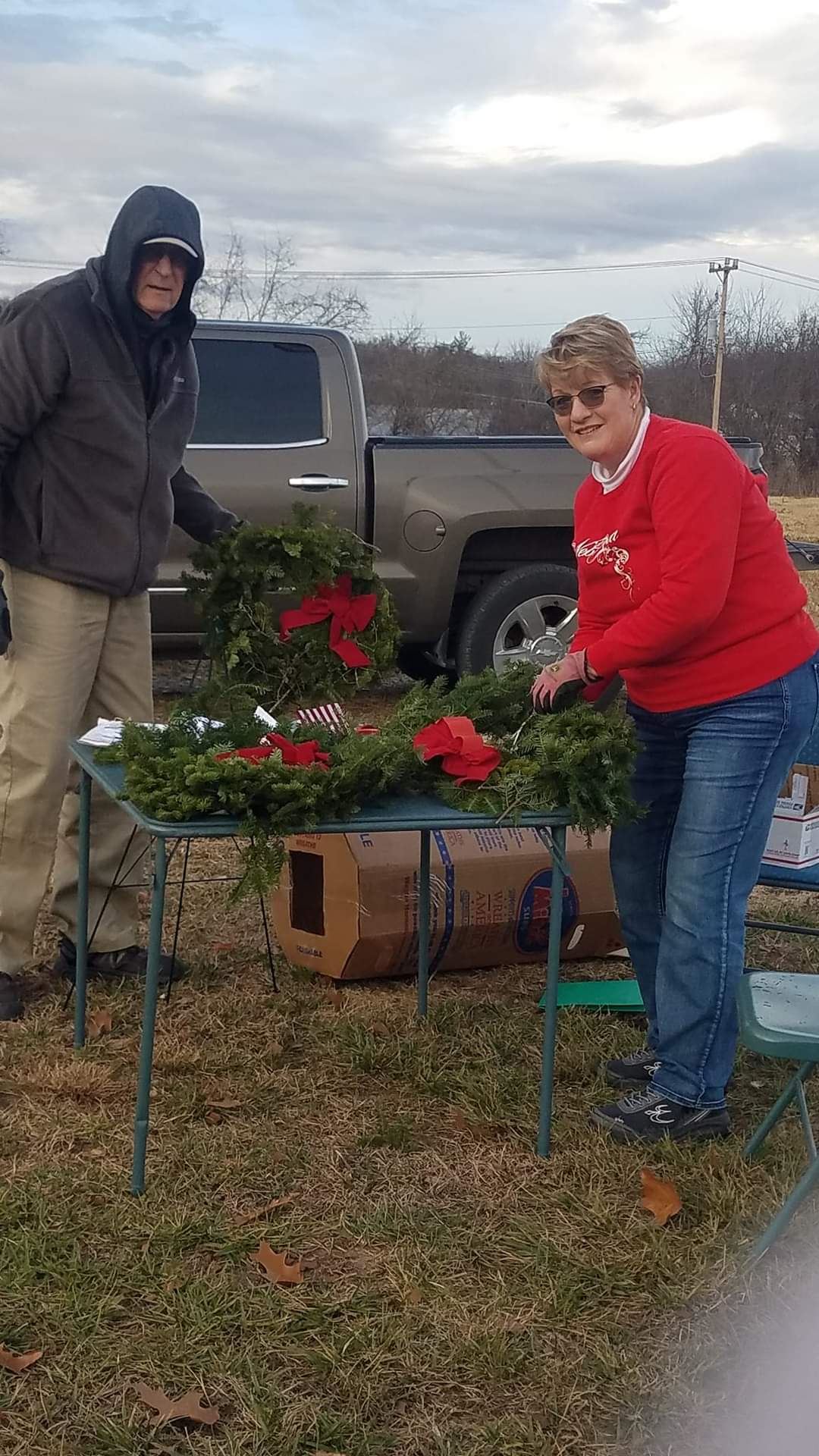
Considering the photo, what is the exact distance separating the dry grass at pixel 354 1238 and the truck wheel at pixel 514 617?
11.9ft

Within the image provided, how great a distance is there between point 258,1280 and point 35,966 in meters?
1.86

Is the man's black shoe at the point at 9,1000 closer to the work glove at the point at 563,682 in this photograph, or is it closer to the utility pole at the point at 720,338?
the work glove at the point at 563,682

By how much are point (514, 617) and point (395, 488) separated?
3.15ft

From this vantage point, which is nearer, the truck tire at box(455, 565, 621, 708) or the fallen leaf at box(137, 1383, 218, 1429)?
the fallen leaf at box(137, 1383, 218, 1429)

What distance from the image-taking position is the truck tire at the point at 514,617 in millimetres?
7477

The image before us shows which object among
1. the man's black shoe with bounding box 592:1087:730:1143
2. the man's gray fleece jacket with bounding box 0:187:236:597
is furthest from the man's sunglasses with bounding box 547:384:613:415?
the man's black shoe with bounding box 592:1087:730:1143

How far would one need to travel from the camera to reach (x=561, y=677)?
313 cm

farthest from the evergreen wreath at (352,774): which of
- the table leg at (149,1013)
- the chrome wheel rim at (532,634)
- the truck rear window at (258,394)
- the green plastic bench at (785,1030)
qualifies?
the chrome wheel rim at (532,634)

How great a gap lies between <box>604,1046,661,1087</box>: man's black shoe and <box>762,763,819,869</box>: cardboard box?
26.4 inches

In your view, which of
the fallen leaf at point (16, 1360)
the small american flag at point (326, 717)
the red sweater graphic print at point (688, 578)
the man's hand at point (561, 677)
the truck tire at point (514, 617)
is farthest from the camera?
the truck tire at point (514, 617)

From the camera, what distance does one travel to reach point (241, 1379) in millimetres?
2416

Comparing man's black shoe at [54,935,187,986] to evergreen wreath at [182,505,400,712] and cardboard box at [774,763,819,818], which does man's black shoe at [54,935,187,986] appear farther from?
cardboard box at [774,763,819,818]

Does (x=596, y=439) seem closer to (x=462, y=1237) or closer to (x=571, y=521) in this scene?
(x=462, y=1237)

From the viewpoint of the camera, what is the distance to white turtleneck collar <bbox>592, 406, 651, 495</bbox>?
299 centimetres
